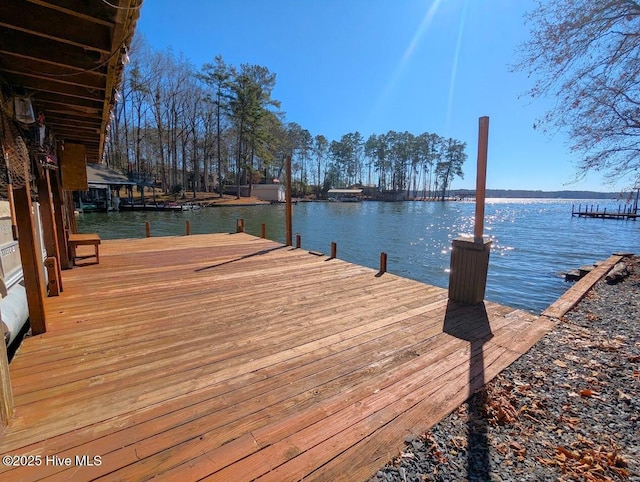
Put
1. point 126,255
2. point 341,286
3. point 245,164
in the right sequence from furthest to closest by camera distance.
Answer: point 245,164, point 126,255, point 341,286

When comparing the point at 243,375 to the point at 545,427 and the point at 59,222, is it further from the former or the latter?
the point at 59,222

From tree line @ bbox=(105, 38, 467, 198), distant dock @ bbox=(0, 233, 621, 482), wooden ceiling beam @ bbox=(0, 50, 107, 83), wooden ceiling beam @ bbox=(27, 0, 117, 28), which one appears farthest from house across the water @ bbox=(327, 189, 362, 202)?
wooden ceiling beam @ bbox=(27, 0, 117, 28)

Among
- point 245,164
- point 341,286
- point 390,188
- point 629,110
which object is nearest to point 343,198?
point 390,188

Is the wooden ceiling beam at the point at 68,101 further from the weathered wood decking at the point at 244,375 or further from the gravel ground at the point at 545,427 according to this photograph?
the gravel ground at the point at 545,427

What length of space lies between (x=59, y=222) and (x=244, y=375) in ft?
16.6

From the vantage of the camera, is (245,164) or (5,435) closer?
(5,435)

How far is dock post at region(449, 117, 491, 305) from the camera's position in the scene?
4043 mm

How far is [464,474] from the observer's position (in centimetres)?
162

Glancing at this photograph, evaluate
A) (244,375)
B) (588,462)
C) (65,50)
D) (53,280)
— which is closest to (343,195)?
(53,280)

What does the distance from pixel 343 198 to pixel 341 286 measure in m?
61.0

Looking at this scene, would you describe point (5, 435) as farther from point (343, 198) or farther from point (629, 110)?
point (343, 198)

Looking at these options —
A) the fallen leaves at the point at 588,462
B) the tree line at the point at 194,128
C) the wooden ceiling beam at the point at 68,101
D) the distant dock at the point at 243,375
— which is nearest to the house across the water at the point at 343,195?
the tree line at the point at 194,128

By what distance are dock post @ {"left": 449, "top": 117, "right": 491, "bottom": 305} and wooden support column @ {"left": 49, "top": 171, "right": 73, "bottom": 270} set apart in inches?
254

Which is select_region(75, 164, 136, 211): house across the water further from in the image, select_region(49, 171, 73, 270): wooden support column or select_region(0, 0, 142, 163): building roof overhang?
select_region(0, 0, 142, 163): building roof overhang
